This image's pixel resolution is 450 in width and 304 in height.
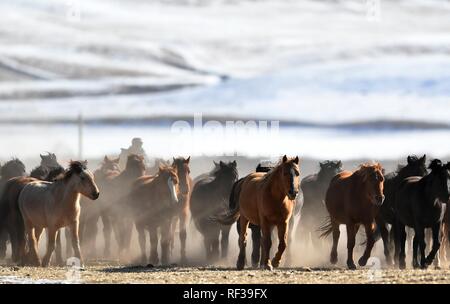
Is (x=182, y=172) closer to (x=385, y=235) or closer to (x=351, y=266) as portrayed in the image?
(x=385, y=235)

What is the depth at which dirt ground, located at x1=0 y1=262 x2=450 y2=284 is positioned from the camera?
20375mm

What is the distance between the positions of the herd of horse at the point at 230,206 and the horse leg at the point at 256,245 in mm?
20

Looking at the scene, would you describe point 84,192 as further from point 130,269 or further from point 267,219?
point 267,219

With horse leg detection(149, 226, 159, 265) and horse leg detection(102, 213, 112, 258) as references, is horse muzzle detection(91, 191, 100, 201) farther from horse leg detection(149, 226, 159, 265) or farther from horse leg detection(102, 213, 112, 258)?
horse leg detection(102, 213, 112, 258)

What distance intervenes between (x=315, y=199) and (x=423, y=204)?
7.69 metres

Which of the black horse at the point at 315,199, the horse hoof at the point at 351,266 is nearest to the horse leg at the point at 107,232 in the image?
the black horse at the point at 315,199

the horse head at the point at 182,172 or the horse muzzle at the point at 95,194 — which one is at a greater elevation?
the horse head at the point at 182,172

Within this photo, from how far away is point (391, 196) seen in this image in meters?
26.1

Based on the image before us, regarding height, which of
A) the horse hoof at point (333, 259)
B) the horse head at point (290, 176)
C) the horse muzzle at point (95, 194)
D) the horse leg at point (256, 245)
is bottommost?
the horse hoof at point (333, 259)

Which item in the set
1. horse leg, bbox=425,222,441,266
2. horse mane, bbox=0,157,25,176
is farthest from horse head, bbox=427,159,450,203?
horse mane, bbox=0,157,25,176

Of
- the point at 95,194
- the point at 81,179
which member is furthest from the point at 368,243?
the point at 81,179

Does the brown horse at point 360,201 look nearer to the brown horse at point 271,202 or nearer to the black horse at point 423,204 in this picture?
the black horse at point 423,204

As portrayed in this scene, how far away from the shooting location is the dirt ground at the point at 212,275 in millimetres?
20375

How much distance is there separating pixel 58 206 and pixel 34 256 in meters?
1.18
